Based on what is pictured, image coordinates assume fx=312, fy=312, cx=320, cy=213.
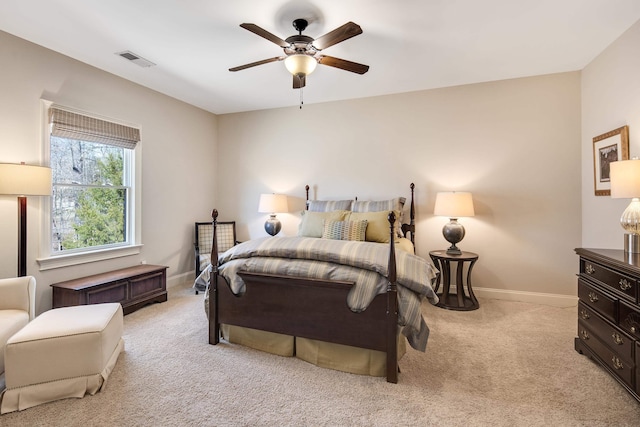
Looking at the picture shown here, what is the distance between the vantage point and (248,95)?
439 cm

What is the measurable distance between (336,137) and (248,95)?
139 cm

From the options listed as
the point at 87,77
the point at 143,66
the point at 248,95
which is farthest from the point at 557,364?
the point at 87,77

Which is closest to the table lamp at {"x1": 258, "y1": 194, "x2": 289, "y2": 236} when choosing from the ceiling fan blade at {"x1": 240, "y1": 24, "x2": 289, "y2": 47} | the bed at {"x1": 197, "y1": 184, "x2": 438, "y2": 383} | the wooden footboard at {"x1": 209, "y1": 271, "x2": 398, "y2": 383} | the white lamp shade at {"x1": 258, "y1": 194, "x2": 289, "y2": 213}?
the white lamp shade at {"x1": 258, "y1": 194, "x2": 289, "y2": 213}

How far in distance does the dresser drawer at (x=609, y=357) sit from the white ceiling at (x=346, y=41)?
249cm

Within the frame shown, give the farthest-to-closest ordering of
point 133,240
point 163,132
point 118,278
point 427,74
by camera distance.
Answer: point 163,132 → point 133,240 → point 427,74 → point 118,278

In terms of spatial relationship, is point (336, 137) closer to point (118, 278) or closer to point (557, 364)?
point (118, 278)

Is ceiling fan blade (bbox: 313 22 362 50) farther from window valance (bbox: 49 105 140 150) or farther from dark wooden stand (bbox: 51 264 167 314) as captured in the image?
dark wooden stand (bbox: 51 264 167 314)

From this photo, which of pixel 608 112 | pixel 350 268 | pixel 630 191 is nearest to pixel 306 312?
pixel 350 268

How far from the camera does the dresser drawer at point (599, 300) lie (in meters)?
2.03

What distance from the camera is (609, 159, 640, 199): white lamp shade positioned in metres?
2.05

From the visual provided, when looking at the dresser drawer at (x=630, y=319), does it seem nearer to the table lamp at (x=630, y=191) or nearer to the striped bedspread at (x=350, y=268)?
the table lamp at (x=630, y=191)

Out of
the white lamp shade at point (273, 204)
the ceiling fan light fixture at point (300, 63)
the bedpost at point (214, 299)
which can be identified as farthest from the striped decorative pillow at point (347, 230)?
the ceiling fan light fixture at point (300, 63)

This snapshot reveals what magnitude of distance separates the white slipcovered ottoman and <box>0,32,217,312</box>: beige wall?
136 centimetres

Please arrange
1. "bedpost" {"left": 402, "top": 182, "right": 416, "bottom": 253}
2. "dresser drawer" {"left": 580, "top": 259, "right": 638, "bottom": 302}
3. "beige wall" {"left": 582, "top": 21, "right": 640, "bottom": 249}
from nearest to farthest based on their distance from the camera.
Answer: "dresser drawer" {"left": 580, "top": 259, "right": 638, "bottom": 302}, "beige wall" {"left": 582, "top": 21, "right": 640, "bottom": 249}, "bedpost" {"left": 402, "top": 182, "right": 416, "bottom": 253}
